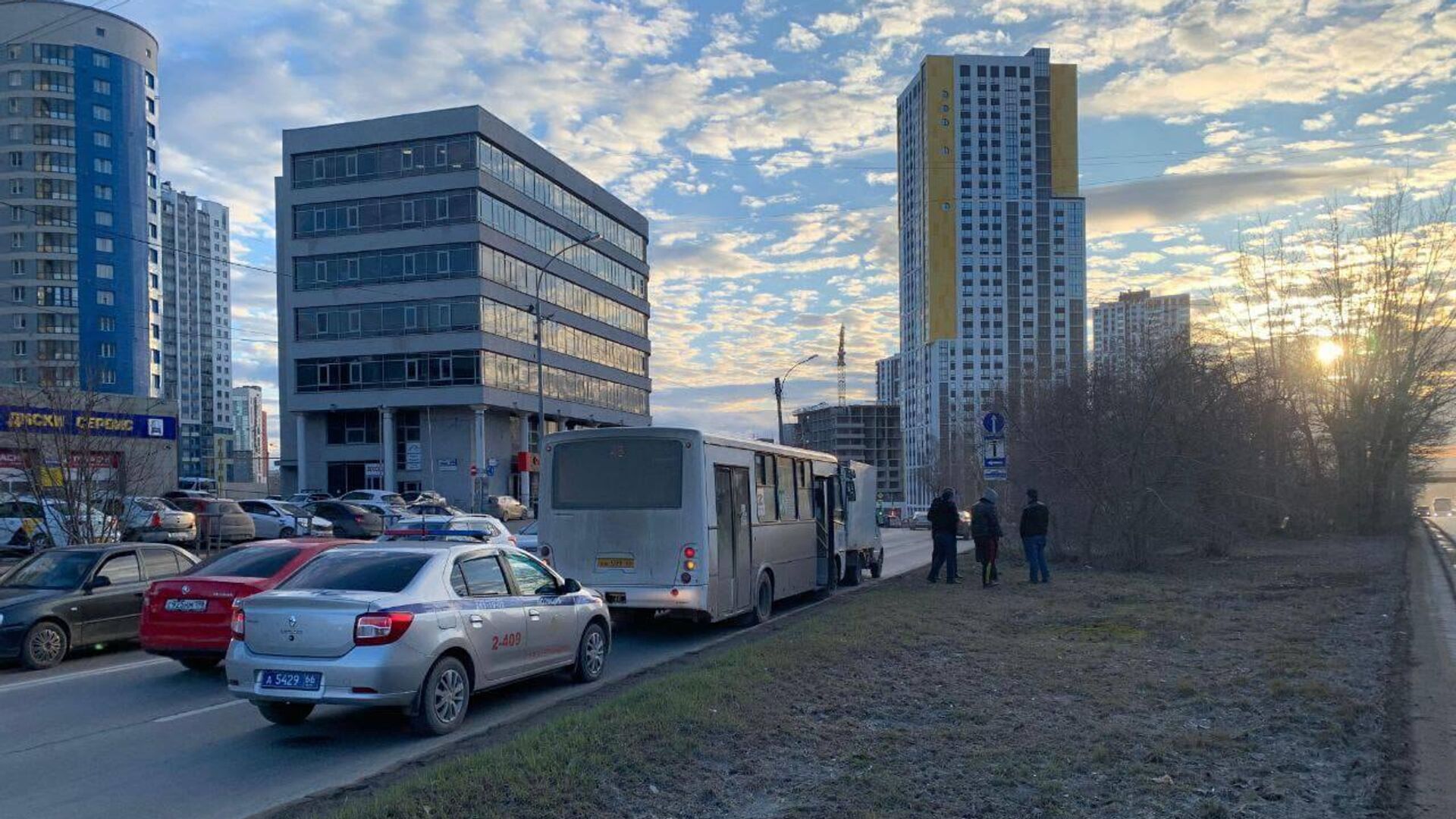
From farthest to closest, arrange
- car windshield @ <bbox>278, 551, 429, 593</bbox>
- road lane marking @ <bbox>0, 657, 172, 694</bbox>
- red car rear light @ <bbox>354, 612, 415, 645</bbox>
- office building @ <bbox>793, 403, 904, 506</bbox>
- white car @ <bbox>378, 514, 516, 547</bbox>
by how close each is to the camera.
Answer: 1. office building @ <bbox>793, 403, 904, 506</bbox>
2. white car @ <bbox>378, 514, 516, 547</bbox>
3. road lane marking @ <bbox>0, 657, 172, 694</bbox>
4. car windshield @ <bbox>278, 551, 429, 593</bbox>
5. red car rear light @ <bbox>354, 612, 415, 645</bbox>

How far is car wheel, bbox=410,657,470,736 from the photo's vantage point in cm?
873

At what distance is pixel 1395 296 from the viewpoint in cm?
4084

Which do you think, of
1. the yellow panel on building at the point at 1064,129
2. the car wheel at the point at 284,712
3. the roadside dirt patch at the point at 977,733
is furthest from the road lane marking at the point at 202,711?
the yellow panel on building at the point at 1064,129

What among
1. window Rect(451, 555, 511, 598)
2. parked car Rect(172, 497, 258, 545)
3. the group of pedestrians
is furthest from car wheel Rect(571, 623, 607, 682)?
parked car Rect(172, 497, 258, 545)

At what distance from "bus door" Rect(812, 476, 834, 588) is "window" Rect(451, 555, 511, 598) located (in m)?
10.0

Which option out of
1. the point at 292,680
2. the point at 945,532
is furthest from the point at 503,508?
the point at 292,680

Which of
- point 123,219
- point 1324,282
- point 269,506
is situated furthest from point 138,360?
point 1324,282

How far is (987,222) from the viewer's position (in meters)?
159

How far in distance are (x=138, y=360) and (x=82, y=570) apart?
280ft

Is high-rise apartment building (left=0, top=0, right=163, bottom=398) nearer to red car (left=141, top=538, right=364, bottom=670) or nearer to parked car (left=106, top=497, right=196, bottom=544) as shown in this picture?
parked car (left=106, top=497, right=196, bottom=544)

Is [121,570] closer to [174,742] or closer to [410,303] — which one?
[174,742]

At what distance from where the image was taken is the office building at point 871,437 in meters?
136

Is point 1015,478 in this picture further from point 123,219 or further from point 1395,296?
point 123,219

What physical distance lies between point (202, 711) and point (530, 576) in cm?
328
